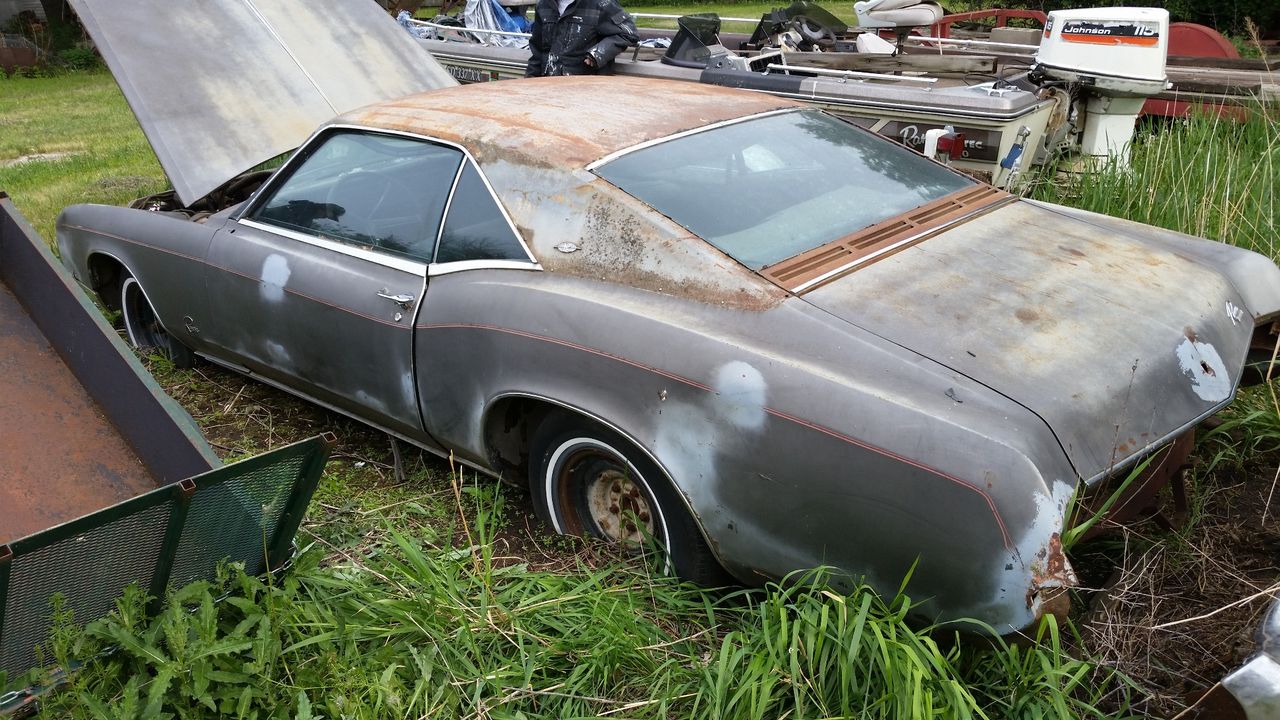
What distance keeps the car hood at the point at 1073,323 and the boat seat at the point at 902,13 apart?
503cm

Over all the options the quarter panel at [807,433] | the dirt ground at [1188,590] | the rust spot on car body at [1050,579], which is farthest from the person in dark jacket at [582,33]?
the rust spot on car body at [1050,579]

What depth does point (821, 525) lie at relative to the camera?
2.26m

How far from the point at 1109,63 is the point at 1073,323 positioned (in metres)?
3.66

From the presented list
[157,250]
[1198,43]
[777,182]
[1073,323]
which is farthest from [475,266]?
[1198,43]

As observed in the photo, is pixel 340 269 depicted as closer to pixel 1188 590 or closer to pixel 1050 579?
pixel 1050 579

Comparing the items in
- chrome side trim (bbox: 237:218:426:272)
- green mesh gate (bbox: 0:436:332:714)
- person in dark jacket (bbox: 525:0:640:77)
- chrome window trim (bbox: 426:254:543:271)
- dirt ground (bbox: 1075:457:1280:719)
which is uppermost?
person in dark jacket (bbox: 525:0:640:77)

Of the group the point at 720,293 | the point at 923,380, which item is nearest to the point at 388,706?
the point at 720,293

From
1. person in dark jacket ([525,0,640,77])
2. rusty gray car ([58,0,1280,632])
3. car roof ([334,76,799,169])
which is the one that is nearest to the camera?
rusty gray car ([58,0,1280,632])

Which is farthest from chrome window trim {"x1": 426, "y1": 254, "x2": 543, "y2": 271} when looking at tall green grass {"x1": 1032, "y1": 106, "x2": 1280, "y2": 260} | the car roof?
tall green grass {"x1": 1032, "y1": 106, "x2": 1280, "y2": 260}

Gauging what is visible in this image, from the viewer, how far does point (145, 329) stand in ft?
15.3

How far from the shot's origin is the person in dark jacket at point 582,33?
6.84 m

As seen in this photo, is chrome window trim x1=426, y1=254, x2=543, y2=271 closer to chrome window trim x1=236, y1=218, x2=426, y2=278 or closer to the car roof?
chrome window trim x1=236, y1=218, x2=426, y2=278

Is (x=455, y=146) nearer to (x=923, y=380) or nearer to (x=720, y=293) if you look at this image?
(x=720, y=293)

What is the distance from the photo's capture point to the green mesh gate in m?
2.05
